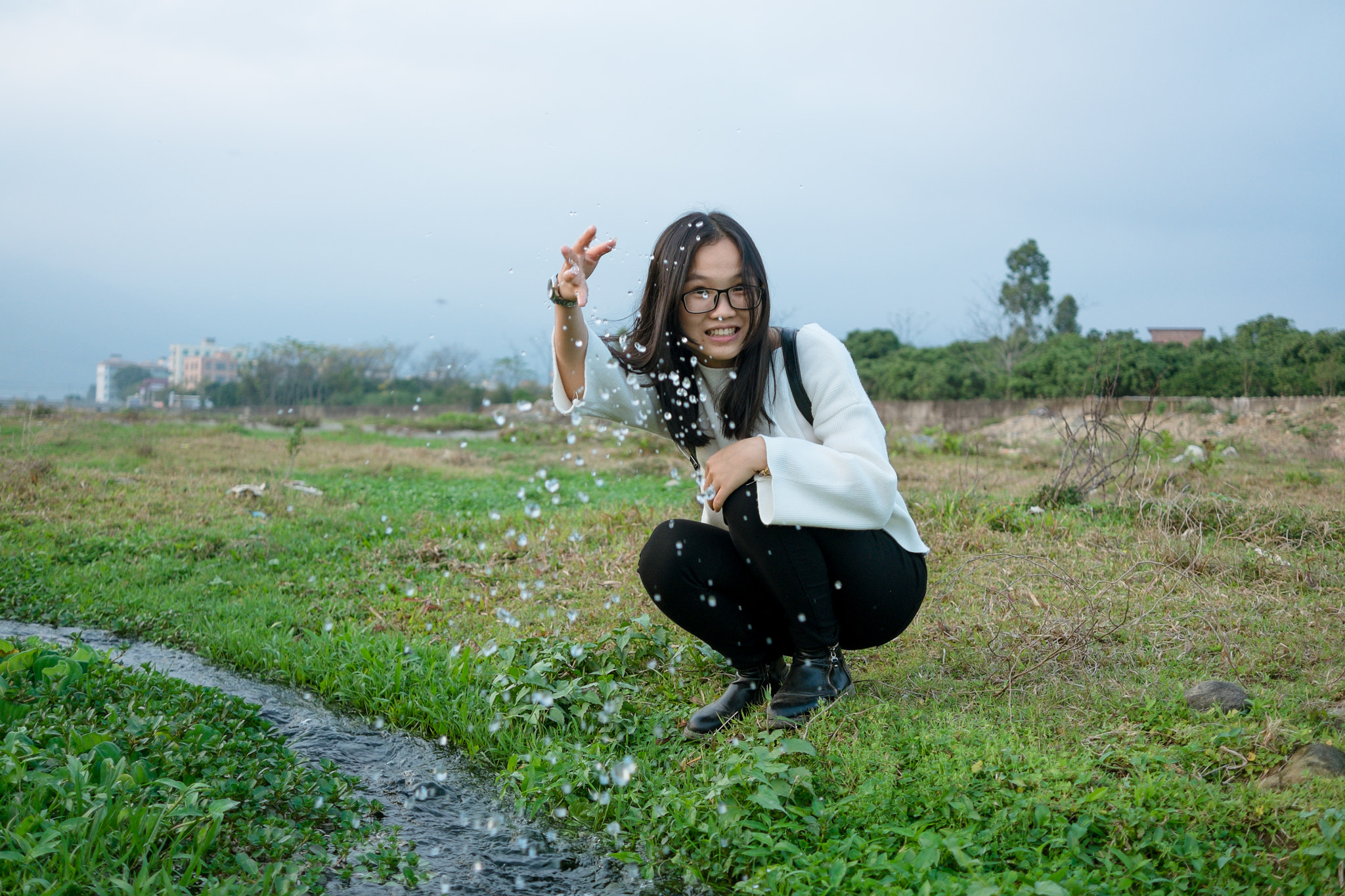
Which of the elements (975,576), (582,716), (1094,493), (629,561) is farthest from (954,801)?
(1094,493)

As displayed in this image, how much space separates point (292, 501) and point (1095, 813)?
6244 millimetres

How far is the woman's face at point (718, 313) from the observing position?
2.38 metres

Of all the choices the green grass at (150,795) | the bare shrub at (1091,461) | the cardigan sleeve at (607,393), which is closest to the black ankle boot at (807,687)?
the cardigan sleeve at (607,393)

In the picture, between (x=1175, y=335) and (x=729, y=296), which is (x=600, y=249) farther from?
(x=1175, y=335)

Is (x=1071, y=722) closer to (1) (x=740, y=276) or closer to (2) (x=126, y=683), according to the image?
(1) (x=740, y=276)

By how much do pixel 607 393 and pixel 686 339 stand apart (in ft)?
0.89

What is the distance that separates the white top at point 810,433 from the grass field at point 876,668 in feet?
1.90

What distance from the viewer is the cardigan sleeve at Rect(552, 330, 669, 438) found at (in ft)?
8.20

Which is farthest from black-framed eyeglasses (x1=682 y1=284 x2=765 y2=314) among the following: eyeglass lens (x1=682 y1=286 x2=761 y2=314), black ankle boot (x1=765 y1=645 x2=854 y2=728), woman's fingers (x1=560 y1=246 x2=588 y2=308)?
black ankle boot (x1=765 y1=645 x2=854 y2=728)

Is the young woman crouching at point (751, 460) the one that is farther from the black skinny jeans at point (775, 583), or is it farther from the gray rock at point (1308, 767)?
the gray rock at point (1308, 767)

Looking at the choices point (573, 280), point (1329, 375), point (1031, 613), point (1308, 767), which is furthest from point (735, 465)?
point (1329, 375)

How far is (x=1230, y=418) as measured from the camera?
42.6ft

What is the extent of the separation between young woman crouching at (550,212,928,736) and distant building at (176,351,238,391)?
25.6m

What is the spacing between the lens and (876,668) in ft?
9.77
